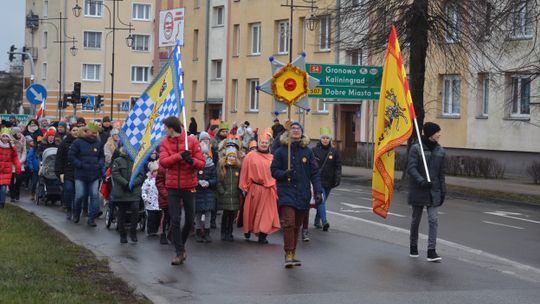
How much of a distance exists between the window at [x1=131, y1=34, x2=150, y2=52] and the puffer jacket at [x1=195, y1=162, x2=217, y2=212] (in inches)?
2896

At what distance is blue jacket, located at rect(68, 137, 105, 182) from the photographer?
1820 centimetres

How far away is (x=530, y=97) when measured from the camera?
3541cm

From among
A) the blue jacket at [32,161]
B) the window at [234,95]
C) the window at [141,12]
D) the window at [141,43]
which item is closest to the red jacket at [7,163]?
the blue jacket at [32,161]

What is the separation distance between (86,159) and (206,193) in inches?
117

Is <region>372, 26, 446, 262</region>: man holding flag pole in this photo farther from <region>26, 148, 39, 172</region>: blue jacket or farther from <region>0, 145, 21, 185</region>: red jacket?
<region>26, 148, 39, 172</region>: blue jacket

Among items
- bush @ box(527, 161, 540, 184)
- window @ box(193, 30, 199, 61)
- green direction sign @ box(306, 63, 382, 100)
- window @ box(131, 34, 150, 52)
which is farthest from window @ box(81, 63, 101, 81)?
bush @ box(527, 161, 540, 184)

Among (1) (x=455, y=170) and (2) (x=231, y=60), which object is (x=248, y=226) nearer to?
(1) (x=455, y=170)

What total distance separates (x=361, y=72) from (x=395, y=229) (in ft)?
59.2

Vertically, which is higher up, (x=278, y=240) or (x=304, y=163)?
(x=304, y=163)

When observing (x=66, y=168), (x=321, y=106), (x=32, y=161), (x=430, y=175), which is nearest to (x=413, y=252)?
(x=430, y=175)

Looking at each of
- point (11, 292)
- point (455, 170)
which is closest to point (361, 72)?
point (455, 170)

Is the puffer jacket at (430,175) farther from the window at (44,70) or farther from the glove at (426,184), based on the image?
the window at (44,70)

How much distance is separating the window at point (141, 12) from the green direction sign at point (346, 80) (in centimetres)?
5641

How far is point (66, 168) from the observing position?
765 inches
